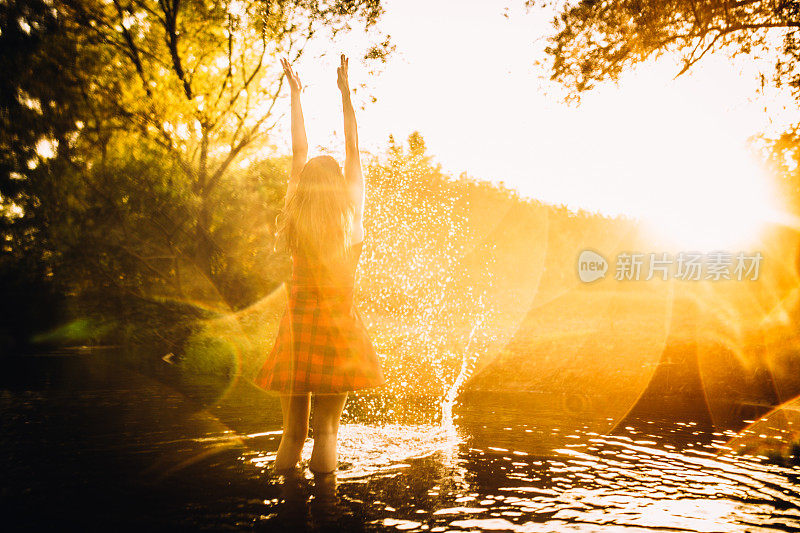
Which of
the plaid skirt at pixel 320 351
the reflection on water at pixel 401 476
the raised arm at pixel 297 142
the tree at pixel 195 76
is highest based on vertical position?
the tree at pixel 195 76

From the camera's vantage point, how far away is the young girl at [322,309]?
4008 mm

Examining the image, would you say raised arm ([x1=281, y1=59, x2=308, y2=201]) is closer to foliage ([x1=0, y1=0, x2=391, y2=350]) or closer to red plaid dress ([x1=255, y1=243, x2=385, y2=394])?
red plaid dress ([x1=255, y1=243, x2=385, y2=394])

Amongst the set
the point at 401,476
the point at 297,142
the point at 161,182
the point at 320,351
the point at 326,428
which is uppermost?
the point at 161,182

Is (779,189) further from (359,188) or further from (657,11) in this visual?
(359,188)

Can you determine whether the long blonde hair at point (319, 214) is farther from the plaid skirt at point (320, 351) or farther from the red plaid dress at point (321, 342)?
the plaid skirt at point (320, 351)

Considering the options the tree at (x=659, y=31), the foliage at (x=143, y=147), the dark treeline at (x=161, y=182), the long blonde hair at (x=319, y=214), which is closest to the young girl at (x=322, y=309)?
the long blonde hair at (x=319, y=214)

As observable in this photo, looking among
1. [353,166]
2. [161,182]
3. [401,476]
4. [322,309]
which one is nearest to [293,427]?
[322,309]

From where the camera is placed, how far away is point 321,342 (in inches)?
162

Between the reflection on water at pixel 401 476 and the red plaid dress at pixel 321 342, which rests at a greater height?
the red plaid dress at pixel 321 342

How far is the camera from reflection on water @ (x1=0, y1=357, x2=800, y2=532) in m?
3.64

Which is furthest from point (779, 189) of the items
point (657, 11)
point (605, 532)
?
point (605, 532)

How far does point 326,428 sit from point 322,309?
88 centimetres

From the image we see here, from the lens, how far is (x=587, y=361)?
13.1 m

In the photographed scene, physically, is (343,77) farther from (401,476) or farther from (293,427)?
(401,476)
